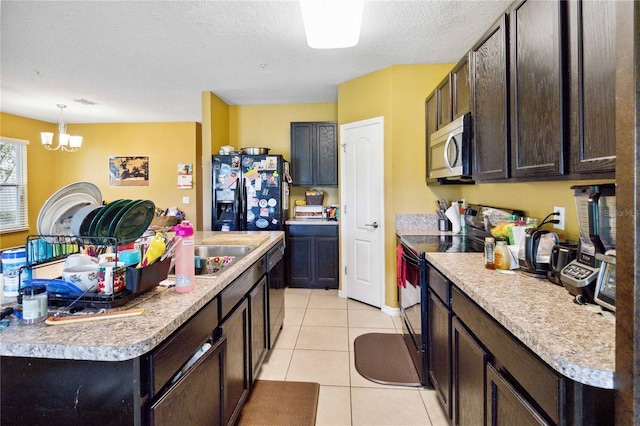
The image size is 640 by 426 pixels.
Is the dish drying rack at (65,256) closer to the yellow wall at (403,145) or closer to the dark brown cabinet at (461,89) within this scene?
the dark brown cabinet at (461,89)

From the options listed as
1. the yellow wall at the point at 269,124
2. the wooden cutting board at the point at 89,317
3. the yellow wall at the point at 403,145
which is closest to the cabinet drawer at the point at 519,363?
the wooden cutting board at the point at 89,317

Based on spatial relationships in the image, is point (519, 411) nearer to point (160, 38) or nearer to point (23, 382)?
point (23, 382)

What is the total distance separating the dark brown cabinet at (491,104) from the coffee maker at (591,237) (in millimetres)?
529

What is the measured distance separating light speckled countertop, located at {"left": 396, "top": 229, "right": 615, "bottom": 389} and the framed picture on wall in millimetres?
6095

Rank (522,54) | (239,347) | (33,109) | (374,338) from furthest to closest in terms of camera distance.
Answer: (33,109) < (374,338) < (239,347) < (522,54)

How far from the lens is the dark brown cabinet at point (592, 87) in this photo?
0.94 metres

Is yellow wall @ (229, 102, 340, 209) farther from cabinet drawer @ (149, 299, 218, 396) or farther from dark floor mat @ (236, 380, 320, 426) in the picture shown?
cabinet drawer @ (149, 299, 218, 396)

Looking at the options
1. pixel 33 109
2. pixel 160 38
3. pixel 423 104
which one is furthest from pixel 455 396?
pixel 33 109

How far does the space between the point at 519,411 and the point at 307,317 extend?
8.17ft

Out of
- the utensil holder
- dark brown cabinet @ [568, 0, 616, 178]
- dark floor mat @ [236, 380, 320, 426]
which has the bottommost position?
dark floor mat @ [236, 380, 320, 426]

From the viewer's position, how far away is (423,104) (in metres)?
3.33

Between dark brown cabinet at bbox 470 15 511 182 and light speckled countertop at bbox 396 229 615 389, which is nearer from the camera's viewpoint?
light speckled countertop at bbox 396 229 615 389

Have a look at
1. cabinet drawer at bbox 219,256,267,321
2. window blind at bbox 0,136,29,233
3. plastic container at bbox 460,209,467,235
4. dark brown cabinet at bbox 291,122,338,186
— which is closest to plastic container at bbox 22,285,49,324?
cabinet drawer at bbox 219,256,267,321

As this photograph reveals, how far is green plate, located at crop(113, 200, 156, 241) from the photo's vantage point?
4.06 feet
